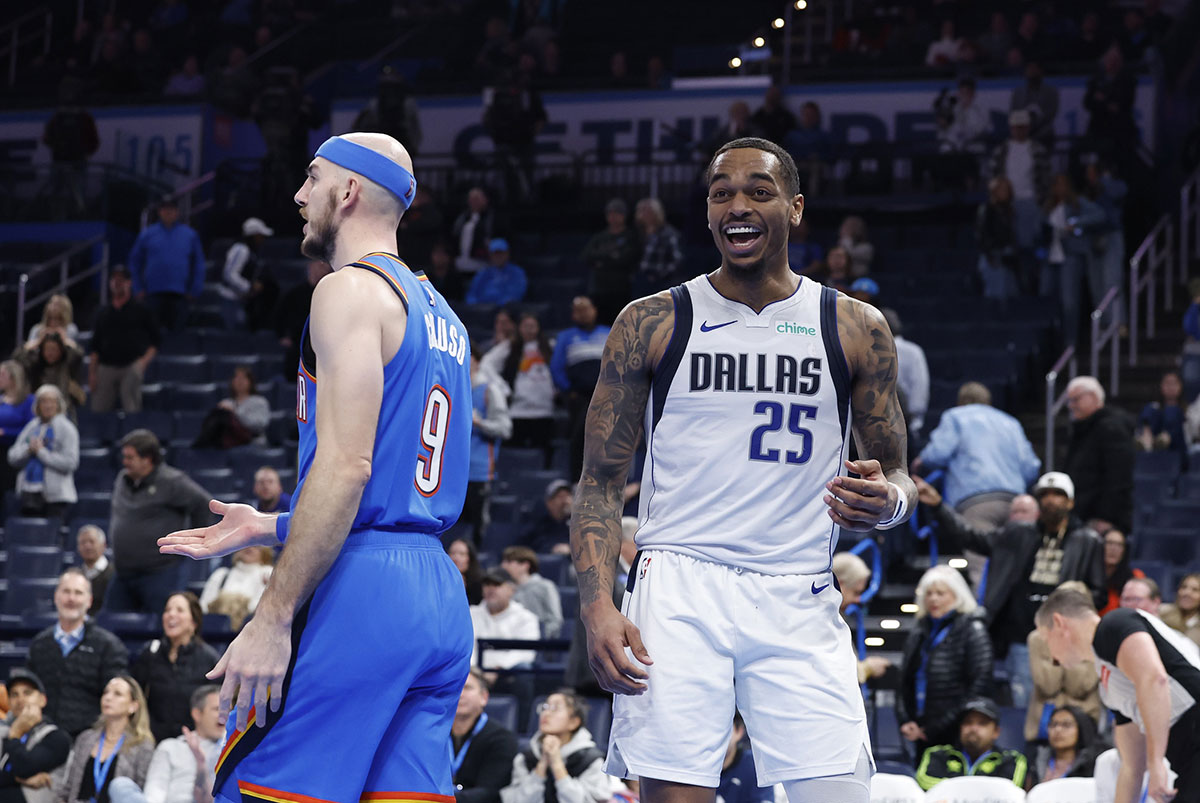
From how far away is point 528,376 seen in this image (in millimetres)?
14453

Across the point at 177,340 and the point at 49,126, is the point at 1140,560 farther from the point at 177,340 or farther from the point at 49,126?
the point at 49,126

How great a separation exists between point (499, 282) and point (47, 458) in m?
4.97

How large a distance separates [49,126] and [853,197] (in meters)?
9.60

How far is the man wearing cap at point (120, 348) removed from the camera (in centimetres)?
1599

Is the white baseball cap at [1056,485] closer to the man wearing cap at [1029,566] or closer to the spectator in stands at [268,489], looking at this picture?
the man wearing cap at [1029,566]

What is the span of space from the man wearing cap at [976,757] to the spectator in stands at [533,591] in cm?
294

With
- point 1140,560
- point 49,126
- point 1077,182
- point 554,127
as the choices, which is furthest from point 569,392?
point 49,126

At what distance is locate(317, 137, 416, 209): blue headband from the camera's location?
13.7 feet

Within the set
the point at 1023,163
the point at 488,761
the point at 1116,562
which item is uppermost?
the point at 1023,163

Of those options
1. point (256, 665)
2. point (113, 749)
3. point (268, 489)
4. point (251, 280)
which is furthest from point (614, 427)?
point (251, 280)

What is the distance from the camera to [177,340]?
17.3 m

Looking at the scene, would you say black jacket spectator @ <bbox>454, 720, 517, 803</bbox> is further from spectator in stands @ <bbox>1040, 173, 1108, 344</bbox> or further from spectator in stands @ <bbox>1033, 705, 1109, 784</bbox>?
spectator in stands @ <bbox>1040, 173, 1108, 344</bbox>

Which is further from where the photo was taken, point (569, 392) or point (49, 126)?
point (49, 126)

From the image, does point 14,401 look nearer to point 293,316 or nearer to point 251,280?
point 293,316
